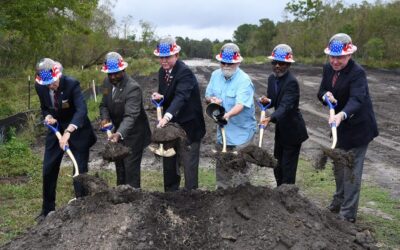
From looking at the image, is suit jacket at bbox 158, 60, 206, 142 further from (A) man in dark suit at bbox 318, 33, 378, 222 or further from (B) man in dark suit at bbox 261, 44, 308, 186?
(A) man in dark suit at bbox 318, 33, 378, 222

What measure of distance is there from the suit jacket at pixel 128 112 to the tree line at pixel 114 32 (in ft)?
17.1

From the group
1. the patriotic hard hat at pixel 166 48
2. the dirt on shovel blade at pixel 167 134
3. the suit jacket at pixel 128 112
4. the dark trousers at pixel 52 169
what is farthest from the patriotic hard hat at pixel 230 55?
the dark trousers at pixel 52 169

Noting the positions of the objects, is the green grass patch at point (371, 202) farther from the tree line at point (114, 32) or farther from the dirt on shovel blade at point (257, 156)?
the tree line at point (114, 32)

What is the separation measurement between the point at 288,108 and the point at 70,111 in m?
2.53

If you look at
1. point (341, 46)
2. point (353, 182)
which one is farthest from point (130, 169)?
point (341, 46)

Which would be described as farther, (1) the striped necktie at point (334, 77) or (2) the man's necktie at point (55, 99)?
(2) the man's necktie at point (55, 99)

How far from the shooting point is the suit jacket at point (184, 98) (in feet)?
19.1

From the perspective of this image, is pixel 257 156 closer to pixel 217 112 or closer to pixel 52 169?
pixel 217 112

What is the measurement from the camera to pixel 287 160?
606 cm

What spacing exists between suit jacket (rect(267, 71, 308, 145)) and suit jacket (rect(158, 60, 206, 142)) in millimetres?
893

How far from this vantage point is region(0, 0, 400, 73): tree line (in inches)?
642

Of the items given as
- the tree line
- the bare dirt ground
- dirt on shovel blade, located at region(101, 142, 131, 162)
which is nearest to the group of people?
dirt on shovel blade, located at region(101, 142, 131, 162)

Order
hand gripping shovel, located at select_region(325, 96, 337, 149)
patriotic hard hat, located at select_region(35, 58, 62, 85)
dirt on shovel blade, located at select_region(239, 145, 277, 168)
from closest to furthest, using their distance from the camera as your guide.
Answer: dirt on shovel blade, located at select_region(239, 145, 277, 168), hand gripping shovel, located at select_region(325, 96, 337, 149), patriotic hard hat, located at select_region(35, 58, 62, 85)

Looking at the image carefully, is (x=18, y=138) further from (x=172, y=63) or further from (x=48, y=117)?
(x=172, y=63)
